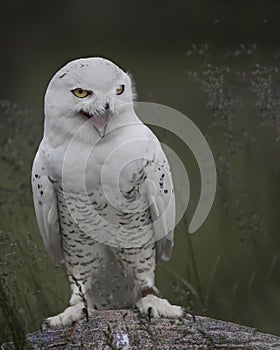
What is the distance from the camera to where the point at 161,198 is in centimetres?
354

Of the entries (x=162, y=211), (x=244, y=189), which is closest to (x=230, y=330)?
(x=162, y=211)

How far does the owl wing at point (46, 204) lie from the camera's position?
3.54 m

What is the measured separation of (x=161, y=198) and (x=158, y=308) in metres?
0.39

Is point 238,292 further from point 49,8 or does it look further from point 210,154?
point 49,8

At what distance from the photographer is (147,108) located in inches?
154

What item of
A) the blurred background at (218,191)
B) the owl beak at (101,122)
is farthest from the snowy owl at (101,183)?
the blurred background at (218,191)

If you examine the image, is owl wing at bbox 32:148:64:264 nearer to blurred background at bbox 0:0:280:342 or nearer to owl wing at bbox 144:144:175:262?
blurred background at bbox 0:0:280:342

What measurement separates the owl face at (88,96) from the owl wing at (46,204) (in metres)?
0.21

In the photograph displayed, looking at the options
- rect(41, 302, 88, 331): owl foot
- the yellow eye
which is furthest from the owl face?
rect(41, 302, 88, 331): owl foot

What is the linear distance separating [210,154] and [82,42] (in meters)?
10.0

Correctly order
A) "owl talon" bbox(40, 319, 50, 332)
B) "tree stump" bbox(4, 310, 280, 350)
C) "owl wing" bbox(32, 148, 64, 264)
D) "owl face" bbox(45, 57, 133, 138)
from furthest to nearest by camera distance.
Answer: "owl wing" bbox(32, 148, 64, 264) < "owl talon" bbox(40, 319, 50, 332) < "owl face" bbox(45, 57, 133, 138) < "tree stump" bbox(4, 310, 280, 350)

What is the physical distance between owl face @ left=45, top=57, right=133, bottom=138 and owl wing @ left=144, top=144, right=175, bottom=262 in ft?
0.82

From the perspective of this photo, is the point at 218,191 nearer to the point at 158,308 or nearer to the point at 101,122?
the point at 158,308

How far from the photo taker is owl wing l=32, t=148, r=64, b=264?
3.54m
